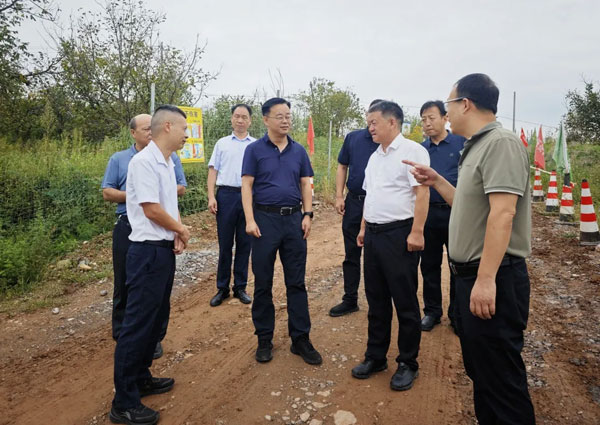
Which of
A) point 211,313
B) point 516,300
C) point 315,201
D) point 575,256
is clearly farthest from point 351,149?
point 315,201

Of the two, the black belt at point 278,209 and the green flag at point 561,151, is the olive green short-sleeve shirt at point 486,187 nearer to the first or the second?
the black belt at point 278,209

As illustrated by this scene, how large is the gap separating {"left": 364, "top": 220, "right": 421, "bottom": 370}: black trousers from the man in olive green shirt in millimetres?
857

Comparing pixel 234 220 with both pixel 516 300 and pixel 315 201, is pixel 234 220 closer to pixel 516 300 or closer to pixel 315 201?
pixel 516 300

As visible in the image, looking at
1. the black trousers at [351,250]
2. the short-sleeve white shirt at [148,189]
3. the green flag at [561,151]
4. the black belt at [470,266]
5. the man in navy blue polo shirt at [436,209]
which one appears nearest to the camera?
the black belt at [470,266]

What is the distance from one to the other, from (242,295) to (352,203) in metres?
1.69

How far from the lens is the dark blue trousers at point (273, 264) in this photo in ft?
11.5

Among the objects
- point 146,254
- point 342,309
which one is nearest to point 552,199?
point 342,309

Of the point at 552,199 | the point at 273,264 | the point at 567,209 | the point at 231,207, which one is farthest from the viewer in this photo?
the point at 552,199

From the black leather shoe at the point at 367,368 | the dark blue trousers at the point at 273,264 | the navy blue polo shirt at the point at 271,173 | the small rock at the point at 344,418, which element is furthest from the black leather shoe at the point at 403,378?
the navy blue polo shirt at the point at 271,173

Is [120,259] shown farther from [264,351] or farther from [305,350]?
[305,350]

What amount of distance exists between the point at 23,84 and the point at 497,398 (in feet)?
38.2

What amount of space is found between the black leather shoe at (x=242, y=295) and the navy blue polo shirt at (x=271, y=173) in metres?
1.62

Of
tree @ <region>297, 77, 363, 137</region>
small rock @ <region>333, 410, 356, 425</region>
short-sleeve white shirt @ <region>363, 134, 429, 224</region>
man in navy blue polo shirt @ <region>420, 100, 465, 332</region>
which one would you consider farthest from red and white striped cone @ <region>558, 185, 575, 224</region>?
tree @ <region>297, 77, 363, 137</region>

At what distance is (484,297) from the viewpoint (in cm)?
193
